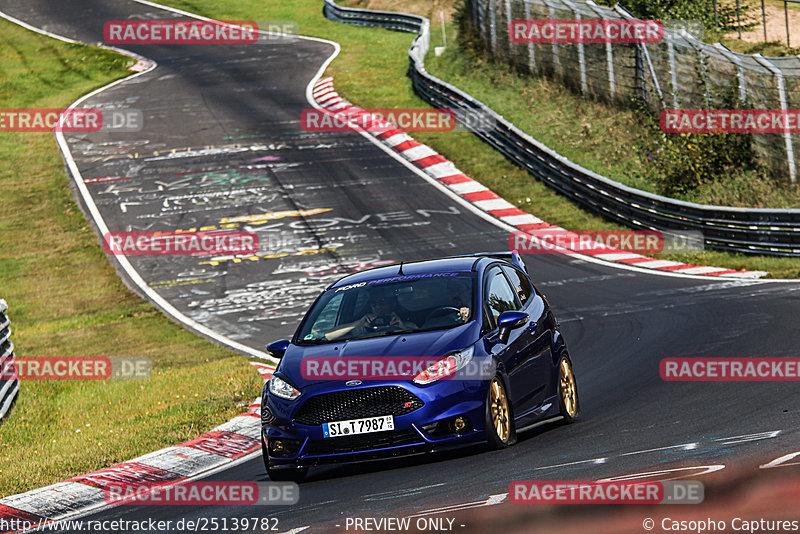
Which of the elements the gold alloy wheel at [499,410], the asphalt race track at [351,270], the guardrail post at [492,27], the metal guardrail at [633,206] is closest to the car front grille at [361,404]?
the asphalt race track at [351,270]

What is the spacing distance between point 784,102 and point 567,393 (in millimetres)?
12727

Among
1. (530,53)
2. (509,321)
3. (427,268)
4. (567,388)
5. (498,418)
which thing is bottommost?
(530,53)

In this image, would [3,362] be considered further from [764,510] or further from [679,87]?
[679,87]

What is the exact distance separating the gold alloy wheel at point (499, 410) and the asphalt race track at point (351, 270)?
190 millimetres

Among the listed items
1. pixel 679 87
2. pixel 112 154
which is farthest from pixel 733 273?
pixel 112 154

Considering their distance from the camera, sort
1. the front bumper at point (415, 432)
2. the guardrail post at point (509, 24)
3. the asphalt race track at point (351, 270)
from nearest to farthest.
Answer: the asphalt race track at point (351, 270)
the front bumper at point (415, 432)
the guardrail post at point (509, 24)

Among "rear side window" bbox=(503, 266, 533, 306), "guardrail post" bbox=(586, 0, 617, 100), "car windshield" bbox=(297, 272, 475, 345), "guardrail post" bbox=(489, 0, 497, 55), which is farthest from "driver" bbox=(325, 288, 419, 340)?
"guardrail post" bbox=(489, 0, 497, 55)

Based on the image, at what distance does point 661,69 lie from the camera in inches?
1038

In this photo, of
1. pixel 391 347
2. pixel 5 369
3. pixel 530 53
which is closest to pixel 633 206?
pixel 530 53

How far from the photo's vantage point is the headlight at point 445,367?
8.61 m

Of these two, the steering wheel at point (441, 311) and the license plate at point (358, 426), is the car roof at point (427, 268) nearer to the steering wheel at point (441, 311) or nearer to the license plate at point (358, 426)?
the steering wheel at point (441, 311)

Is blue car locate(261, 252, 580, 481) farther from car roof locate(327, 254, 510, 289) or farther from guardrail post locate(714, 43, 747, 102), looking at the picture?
guardrail post locate(714, 43, 747, 102)

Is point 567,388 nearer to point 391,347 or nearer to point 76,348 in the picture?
point 391,347

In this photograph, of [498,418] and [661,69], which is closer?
[498,418]
